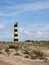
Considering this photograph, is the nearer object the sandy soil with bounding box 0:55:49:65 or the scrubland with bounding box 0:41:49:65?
the sandy soil with bounding box 0:55:49:65

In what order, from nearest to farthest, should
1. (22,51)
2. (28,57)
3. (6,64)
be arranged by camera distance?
(6,64) → (28,57) → (22,51)

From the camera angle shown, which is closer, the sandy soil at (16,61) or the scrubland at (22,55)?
the sandy soil at (16,61)

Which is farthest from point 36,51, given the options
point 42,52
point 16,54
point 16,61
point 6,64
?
point 6,64

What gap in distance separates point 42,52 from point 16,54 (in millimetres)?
2343

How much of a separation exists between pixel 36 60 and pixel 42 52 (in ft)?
6.82

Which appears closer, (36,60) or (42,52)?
(36,60)

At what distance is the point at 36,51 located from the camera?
2162 cm

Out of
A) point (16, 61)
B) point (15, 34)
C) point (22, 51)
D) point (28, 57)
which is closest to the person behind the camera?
point (16, 61)

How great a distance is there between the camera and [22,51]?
21.5 metres

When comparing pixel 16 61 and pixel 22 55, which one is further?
pixel 22 55

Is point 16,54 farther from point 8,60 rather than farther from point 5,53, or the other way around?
point 8,60

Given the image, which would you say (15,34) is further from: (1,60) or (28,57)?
(1,60)

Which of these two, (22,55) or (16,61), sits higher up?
(22,55)

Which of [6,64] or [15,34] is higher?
[15,34]
